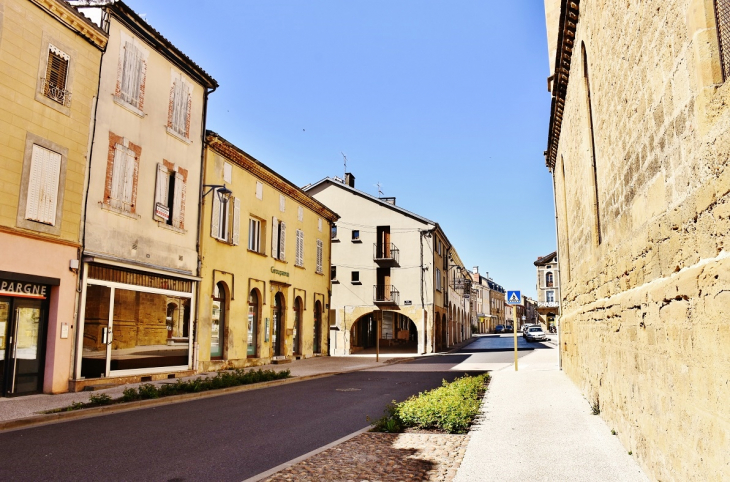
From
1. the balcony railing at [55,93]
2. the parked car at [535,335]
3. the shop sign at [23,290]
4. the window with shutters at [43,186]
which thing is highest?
the balcony railing at [55,93]

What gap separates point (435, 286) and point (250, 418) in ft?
98.3

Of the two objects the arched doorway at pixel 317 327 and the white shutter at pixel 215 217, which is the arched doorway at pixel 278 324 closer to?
the arched doorway at pixel 317 327

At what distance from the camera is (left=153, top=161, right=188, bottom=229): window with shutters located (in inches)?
652

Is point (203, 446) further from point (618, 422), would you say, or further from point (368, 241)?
point (368, 241)

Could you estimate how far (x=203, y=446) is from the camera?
23.8 ft

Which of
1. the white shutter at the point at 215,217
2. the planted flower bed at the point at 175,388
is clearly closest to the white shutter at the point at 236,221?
the white shutter at the point at 215,217

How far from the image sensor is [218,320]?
1977 cm

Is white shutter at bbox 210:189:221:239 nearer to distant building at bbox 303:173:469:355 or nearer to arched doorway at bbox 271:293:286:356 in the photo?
arched doorway at bbox 271:293:286:356

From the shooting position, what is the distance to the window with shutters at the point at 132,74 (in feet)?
50.1

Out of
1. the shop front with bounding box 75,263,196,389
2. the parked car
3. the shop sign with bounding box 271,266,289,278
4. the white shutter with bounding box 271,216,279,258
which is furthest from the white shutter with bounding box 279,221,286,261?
the parked car

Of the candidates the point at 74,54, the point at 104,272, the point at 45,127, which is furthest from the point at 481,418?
the point at 74,54

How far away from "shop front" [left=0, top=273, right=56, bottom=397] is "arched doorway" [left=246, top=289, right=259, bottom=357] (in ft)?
30.1

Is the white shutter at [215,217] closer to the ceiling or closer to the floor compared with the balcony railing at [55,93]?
closer to the floor

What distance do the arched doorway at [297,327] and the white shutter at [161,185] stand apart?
10794 mm
